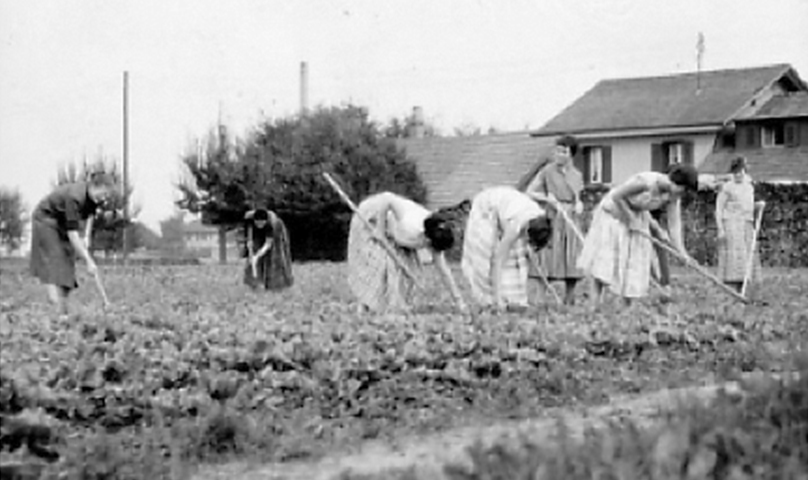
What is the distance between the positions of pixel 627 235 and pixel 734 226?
4283 millimetres

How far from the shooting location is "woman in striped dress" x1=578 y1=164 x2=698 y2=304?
49.8 ft

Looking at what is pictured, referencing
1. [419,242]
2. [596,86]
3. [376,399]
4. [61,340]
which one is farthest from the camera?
[596,86]

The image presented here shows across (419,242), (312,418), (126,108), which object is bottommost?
(312,418)

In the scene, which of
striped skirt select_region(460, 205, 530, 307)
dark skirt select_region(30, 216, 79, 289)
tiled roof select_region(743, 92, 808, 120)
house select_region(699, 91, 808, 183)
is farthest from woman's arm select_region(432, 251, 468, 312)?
tiled roof select_region(743, 92, 808, 120)

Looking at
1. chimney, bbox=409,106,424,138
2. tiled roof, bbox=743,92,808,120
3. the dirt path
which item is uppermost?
chimney, bbox=409,106,424,138

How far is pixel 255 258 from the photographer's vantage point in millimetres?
20922

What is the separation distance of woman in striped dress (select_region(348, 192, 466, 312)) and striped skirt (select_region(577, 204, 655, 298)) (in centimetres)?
153

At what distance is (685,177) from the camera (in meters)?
14.8

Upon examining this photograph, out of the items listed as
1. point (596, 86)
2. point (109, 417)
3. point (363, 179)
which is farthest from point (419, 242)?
point (596, 86)

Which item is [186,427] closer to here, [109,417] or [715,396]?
[109,417]

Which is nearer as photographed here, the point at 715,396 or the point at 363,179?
the point at 715,396

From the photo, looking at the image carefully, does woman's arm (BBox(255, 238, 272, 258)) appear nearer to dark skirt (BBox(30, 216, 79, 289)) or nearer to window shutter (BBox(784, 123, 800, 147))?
dark skirt (BBox(30, 216, 79, 289))

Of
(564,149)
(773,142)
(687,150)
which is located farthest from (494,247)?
(687,150)

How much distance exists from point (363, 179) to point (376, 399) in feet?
139
